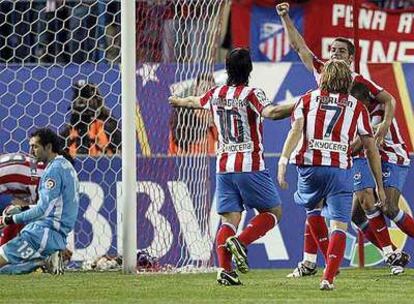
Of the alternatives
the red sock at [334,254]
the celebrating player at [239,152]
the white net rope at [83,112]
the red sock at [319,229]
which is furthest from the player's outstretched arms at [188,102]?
the white net rope at [83,112]

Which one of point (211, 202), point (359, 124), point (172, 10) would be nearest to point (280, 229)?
point (211, 202)

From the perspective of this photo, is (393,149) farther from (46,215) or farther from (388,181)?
(46,215)

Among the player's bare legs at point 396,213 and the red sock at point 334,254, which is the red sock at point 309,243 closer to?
the player's bare legs at point 396,213

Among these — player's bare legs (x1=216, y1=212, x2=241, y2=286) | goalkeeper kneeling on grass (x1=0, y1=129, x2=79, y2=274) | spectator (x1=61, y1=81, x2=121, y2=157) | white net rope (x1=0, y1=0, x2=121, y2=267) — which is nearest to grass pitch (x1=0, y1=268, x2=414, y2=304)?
player's bare legs (x1=216, y1=212, x2=241, y2=286)

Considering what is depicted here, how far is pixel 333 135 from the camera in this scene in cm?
1071

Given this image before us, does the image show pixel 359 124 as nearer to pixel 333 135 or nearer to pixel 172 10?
pixel 333 135

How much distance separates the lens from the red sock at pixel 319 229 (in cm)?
1178

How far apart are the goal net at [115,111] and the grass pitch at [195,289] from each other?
1344 millimetres

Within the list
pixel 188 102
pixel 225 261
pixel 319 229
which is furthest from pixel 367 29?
pixel 225 261

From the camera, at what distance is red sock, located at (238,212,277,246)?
1130 centimetres

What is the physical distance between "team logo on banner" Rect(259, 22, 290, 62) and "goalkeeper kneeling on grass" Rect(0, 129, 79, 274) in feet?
16.9

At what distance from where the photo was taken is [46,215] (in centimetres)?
1270

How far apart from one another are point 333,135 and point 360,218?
2.85 metres

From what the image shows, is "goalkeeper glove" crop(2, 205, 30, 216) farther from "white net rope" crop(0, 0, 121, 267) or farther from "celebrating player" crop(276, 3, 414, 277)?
"celebrating player" crop(276, 3, 414, 277)
